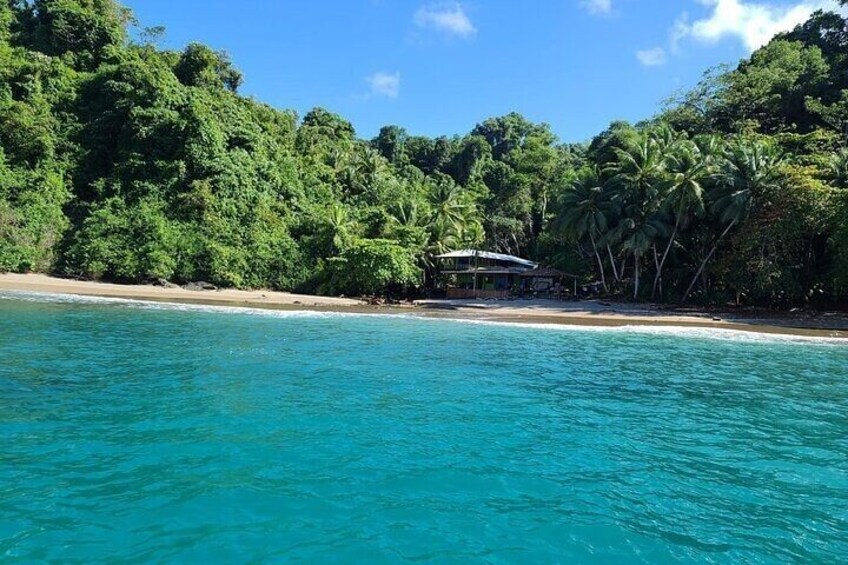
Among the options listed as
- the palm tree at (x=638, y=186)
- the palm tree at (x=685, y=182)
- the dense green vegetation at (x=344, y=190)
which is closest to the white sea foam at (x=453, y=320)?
the dense green vegetation at (x=344, y=190)

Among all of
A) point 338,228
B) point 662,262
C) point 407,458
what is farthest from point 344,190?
point 407,458

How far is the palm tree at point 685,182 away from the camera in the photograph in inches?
1492

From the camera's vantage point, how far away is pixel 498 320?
104 feet

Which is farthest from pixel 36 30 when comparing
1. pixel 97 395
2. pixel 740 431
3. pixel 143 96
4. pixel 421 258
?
pixel 740 431

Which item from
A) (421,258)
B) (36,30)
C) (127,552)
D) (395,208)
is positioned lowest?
(127,552)

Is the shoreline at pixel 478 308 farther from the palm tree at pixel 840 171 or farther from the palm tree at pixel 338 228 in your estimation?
the palm tree at pixel 840 171

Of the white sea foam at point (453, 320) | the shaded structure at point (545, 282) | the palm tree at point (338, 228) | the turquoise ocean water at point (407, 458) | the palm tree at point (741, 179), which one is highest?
the palm tree at point (741, 179)

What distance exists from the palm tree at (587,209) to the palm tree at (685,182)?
470 centimetres

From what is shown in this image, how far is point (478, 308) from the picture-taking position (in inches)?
1494

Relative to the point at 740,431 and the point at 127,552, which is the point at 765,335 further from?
the point at 127,552

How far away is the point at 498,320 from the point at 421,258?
15663 mm

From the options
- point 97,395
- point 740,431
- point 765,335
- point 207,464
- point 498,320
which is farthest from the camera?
point 498,320

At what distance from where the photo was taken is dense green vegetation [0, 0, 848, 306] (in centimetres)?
3650

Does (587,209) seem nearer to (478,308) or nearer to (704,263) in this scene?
(704,263)
